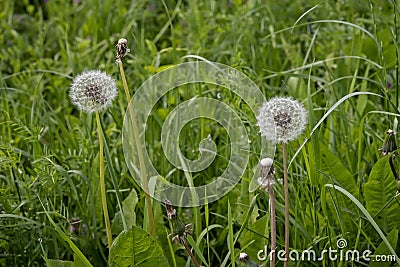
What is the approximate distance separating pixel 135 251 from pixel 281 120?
16.3 inches

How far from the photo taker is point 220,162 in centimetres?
197

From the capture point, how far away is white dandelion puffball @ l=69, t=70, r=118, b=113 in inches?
55.3

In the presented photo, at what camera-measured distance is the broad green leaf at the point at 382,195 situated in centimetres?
156

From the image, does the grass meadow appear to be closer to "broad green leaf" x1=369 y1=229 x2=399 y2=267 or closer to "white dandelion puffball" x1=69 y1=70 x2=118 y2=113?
"broad green leaf" x1=369 y1=229 x2=399 y2=267

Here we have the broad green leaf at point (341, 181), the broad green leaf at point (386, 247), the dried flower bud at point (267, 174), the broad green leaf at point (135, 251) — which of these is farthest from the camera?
the broad green leaf at point (341, 181)

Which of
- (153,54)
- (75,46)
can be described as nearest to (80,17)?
(75,46)

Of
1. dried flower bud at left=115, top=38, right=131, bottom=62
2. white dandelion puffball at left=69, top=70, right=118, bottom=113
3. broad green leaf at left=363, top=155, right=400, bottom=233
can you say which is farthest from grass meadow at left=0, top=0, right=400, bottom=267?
dried flower bud at left=115, top=38, right=131, bottom=62

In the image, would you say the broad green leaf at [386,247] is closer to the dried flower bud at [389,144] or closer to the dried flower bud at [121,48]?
the dried flower bud at [389,144]

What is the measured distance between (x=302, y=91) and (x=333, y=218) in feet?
2.18

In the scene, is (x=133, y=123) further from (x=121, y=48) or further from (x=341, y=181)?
(x=341, y=181)

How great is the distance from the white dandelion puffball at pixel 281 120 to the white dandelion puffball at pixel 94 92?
331mm

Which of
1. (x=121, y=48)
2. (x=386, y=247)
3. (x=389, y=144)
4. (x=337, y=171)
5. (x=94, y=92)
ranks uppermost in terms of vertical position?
(x=121, y=48)

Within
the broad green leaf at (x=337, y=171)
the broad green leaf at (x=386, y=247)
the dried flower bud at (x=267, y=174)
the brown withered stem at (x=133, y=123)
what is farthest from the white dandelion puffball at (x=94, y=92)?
the broad green leaf at (x=386, y=247)

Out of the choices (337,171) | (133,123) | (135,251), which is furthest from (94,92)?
(337,171)
